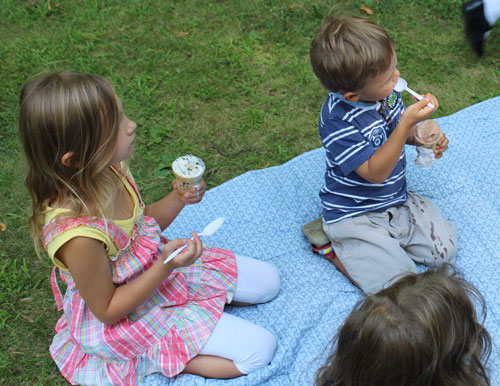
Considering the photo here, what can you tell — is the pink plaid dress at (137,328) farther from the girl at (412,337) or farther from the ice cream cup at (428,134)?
the ice cream cup at (428,134)

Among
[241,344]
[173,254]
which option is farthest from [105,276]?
[241,344]

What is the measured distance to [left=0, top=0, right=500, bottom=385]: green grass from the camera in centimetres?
288

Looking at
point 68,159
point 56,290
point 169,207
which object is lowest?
point 56,290

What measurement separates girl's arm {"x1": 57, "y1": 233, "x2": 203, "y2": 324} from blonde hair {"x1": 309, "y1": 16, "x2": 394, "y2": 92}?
78cm

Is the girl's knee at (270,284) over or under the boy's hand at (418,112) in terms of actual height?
under

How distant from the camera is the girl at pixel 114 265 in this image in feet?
4.92

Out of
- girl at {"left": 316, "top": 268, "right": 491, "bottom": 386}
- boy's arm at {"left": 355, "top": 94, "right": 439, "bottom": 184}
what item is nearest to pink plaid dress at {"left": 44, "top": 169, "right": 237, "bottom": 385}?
girl at {"left": 316, "top": 268, "right": 491, "bottom": 386}

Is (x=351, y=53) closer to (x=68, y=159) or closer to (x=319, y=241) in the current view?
(x=319, y=241)

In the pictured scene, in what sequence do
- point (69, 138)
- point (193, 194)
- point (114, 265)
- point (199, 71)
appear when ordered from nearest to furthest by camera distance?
point (69, 138) → point (114, 265) → point (193, 194) → point (199, 71)

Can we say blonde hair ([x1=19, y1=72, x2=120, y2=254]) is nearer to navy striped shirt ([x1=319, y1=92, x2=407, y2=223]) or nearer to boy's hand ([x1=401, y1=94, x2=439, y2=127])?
navy striped shirt ([x1=319, y1=92, x2=407, y2=223])

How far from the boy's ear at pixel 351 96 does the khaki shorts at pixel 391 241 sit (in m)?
0.52

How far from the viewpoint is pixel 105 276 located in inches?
64.6

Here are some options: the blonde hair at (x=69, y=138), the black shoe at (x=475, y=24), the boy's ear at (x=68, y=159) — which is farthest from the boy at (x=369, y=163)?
the black shoe at (x=475, y=24)

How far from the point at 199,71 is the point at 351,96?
180cm
